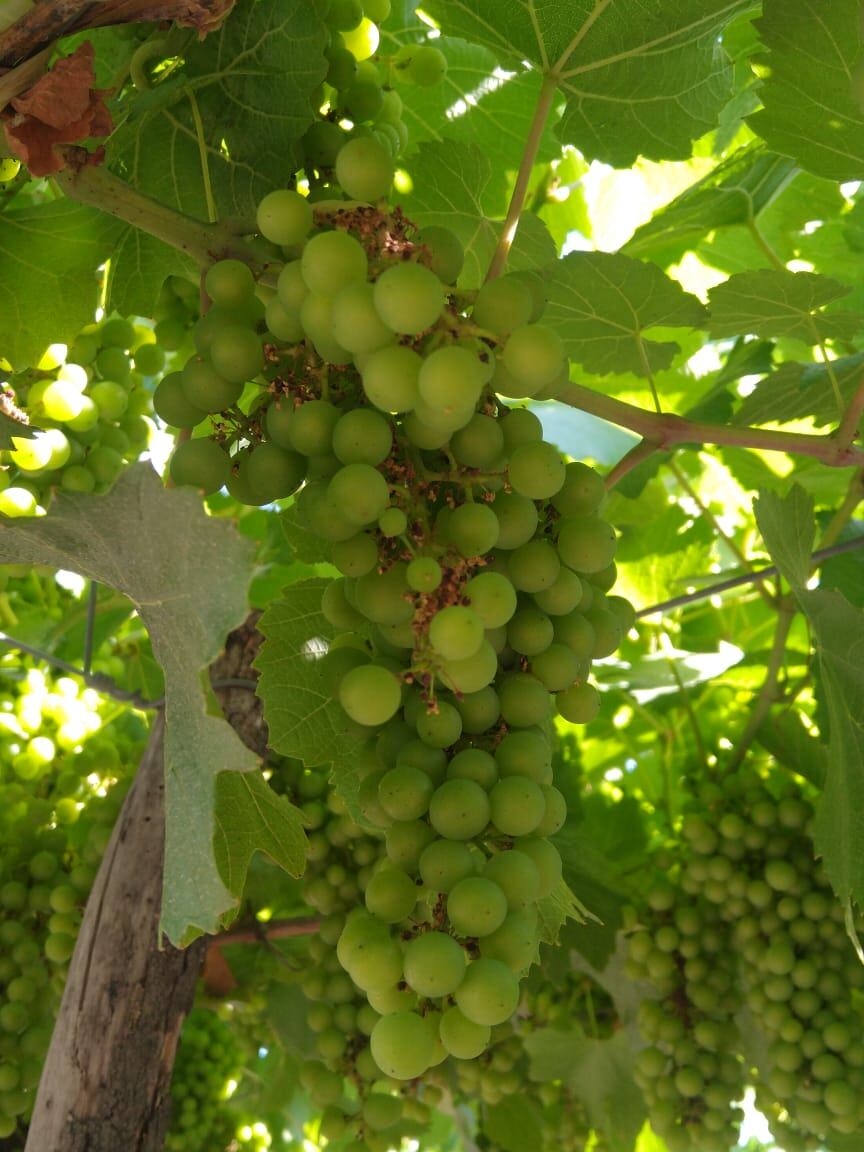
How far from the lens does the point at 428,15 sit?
3.46 ft

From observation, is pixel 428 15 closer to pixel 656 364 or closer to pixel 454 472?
pixel 656 364

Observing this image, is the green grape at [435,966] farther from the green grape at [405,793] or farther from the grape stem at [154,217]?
the grape stem at [154,217]

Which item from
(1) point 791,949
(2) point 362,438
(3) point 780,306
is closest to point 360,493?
(2) point 362,438

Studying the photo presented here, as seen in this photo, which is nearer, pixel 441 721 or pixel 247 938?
pixel 441 721

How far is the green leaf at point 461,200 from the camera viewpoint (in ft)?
3.73

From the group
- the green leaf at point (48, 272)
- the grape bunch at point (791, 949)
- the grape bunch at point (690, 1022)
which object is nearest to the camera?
the green leaf at point (48, 272)

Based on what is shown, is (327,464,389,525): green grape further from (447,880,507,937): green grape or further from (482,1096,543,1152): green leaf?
(482,1096,543,1152): green leaf

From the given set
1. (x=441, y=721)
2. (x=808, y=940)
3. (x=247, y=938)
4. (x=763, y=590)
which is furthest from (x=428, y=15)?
(x=247, y=938)

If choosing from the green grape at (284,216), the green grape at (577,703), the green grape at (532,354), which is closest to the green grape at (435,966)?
the green grape at (577,703)

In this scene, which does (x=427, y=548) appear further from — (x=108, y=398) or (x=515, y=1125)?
(x=515, y=1125)

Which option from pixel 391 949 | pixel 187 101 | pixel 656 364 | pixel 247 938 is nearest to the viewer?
pixel 391 949

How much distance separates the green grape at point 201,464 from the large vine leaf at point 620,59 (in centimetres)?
53

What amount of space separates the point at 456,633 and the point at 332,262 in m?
0.23

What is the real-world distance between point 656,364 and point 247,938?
1090mm
